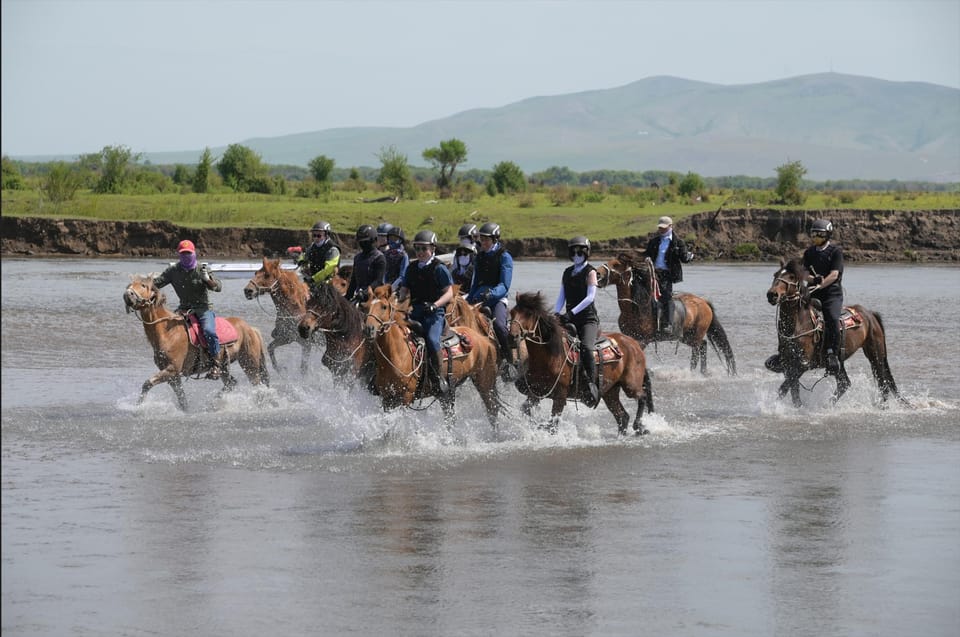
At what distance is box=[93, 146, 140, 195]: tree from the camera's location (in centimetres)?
6869

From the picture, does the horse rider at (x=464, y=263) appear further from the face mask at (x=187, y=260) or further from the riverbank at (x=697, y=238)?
the riverbank at (x=697, y=238)

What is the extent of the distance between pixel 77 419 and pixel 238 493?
5.04m

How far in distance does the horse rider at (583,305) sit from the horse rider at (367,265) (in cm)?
310

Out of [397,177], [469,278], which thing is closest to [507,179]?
[397,177]

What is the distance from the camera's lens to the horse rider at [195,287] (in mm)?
16641

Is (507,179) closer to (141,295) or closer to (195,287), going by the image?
(195,287)

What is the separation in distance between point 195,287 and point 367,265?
2.09 metres

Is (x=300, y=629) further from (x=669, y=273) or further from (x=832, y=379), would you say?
(x=832, y=379)

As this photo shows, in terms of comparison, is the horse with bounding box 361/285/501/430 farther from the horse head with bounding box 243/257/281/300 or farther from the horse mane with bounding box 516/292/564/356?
the horse head with bounding box 243/257/281/300

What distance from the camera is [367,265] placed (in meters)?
17.5

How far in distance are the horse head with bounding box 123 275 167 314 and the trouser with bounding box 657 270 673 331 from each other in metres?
7.33

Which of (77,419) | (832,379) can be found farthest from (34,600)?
(832,379)

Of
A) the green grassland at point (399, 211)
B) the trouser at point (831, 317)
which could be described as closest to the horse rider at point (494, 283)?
the trouser at point (831, 317)

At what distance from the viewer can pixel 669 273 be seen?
20359 millimetres
